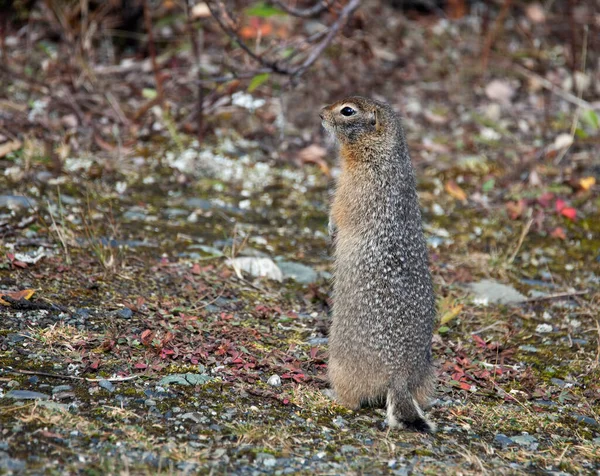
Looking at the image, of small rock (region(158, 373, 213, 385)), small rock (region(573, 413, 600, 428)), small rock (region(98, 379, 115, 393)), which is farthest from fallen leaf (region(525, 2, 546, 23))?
small rock (region(98, 379, 115, 393))

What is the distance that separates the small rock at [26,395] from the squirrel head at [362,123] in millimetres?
2539

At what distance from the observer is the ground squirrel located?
14.5ft

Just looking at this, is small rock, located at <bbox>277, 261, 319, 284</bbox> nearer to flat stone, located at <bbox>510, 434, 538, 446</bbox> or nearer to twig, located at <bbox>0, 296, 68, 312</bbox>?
twig, located at <bbox>0, 296, 68, 312</bbox>

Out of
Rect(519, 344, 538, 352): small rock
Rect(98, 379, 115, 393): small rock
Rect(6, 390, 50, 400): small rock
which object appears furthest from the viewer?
Rect(519, 344, 538, 352): small rock

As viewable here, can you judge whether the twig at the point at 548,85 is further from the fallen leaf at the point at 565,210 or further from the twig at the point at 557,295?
the twig at the point at 557,295

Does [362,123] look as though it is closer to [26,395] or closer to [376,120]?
[376,120]

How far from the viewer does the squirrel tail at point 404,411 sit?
4266 millimetres

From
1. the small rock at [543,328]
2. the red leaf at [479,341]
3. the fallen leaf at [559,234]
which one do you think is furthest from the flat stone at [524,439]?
the fallen leaf at [559,234]

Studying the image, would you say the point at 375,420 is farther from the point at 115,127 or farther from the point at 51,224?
the point at 115,127

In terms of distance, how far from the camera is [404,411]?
4324 millimetres

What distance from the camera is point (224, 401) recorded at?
4.30 meters

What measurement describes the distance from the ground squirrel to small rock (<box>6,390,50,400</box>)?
5.37 feet

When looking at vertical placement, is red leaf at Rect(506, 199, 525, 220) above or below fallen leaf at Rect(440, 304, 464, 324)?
above

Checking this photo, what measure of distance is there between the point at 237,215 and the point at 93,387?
3.24 metres
